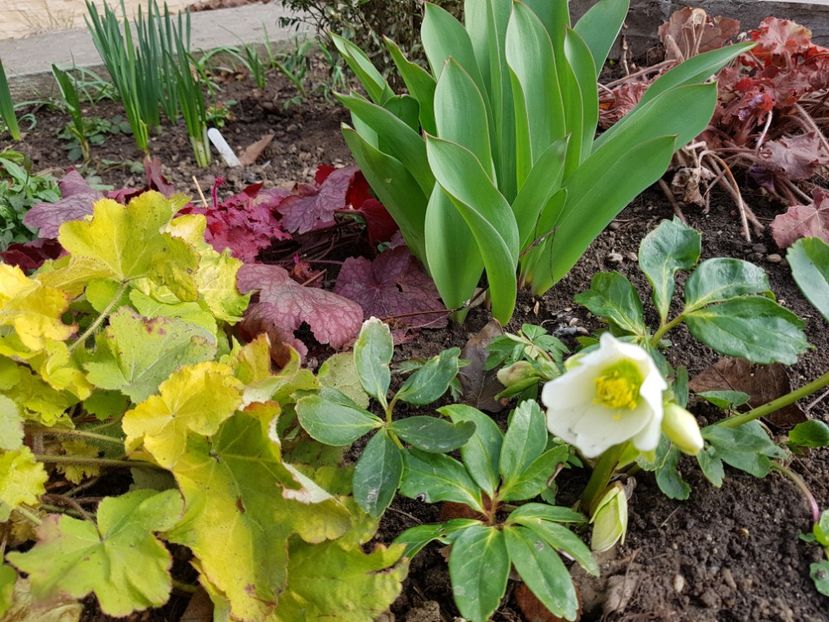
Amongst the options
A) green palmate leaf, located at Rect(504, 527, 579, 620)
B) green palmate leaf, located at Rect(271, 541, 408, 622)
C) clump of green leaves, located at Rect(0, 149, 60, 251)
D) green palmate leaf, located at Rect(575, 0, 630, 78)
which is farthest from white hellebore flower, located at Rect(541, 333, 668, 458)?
clump of green leaves, located at Rect(0, 149, 60, 251)

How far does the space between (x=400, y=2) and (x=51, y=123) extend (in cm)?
151

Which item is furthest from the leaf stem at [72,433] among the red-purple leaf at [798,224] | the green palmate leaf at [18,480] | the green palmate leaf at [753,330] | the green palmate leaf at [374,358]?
the red-purple leaf at [798,224]

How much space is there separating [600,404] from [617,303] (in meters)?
0.36

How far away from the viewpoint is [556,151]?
1090 millimetres

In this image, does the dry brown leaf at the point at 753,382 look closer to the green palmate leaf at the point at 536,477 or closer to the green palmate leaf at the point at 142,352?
the green palmate leaf at the point at 536,477

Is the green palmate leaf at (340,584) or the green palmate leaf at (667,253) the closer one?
the green palmate leaf at (340,584)

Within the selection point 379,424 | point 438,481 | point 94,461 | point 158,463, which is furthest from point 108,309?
point 438,481

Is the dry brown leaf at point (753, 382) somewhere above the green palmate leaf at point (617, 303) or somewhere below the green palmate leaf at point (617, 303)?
below

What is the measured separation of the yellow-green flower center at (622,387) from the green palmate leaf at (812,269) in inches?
13.8

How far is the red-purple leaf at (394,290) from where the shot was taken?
1.36 meters

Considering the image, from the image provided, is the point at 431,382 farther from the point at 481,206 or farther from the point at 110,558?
the point at 110,558

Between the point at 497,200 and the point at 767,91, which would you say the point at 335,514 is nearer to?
the point at 497,200

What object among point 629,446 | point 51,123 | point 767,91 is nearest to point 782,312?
point 629,446

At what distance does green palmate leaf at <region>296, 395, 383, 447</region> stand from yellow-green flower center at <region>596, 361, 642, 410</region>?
0.36 metres
